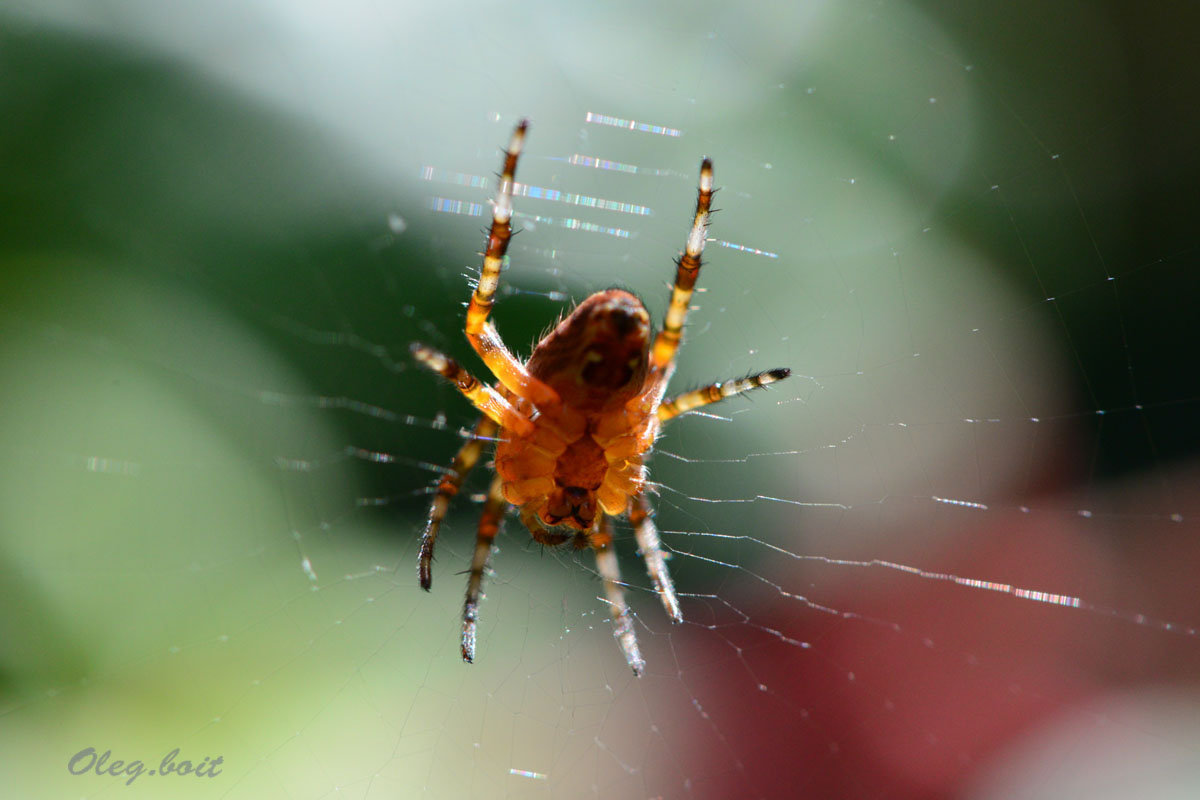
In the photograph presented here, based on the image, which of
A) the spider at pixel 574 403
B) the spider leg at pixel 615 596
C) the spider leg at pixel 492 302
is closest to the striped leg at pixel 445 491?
the spider at pixel 574 403

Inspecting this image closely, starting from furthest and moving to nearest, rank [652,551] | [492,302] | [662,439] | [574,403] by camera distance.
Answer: [662,439] → [652,551] → [492,302] → [574,403]

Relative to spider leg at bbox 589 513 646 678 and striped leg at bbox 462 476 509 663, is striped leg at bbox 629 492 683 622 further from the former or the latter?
striped leg at bbox 462 476 509 663

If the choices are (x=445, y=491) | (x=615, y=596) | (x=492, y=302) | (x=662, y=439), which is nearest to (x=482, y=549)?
(x=445, y=491)

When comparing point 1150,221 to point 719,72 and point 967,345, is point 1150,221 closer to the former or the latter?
point 967,345

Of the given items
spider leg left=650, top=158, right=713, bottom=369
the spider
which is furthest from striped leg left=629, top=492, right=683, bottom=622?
spider leg left=650, top=158, right=713, bottom=369

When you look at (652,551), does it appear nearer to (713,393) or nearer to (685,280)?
(713,393)

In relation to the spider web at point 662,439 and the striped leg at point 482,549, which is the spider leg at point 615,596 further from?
the striped leg at point 482,549
